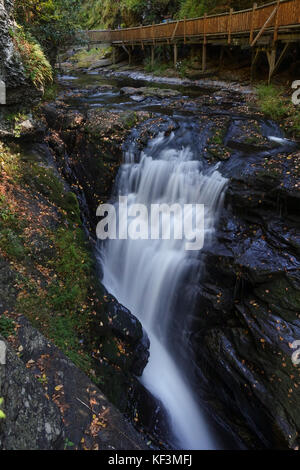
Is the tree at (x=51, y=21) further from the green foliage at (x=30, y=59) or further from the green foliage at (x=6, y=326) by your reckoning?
the green foliage at (x=6, y=326)

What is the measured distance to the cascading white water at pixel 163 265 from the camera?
6.21m

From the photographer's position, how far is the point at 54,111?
34.9 feet

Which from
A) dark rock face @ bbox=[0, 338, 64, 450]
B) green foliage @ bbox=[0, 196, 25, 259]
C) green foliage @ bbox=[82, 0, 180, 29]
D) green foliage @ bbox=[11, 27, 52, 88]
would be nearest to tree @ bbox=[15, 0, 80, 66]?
green foliage @ bbox=[82, 0, 180, 29]

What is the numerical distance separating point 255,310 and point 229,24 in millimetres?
14630

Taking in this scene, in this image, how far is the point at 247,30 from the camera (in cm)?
1318

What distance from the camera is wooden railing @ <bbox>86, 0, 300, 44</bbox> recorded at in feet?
35.7

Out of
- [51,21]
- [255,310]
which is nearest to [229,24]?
[51,21]

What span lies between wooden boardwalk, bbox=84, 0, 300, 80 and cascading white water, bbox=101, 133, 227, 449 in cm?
706

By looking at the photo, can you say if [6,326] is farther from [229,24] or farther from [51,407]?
[229,24]

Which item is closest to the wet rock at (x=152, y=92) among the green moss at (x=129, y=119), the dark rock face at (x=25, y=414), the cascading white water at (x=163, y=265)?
the green moss at (x=129, y=119)

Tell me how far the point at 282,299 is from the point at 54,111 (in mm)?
9866

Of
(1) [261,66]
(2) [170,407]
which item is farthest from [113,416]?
(1) [261,66]

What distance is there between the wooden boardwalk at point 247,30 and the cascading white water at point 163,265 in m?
7.06
